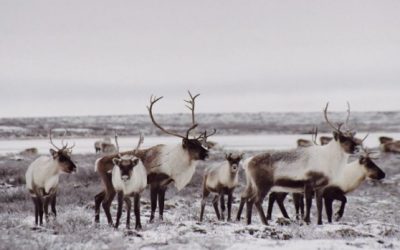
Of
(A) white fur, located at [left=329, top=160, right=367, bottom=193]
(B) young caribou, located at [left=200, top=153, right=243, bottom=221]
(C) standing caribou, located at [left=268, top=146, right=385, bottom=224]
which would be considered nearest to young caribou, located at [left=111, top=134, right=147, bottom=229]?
(B) young caribou, located at [left=200, top=153, right=243, bottom=221]

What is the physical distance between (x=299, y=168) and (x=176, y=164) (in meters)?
2.11

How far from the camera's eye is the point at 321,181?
9320 millimetres

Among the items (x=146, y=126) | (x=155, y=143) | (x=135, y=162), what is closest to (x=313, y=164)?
(x=135, y=162)

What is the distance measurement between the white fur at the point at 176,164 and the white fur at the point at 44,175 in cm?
176

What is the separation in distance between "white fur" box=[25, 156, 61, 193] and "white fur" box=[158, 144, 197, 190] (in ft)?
5.78

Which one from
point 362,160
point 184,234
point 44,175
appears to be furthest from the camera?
point 362,160

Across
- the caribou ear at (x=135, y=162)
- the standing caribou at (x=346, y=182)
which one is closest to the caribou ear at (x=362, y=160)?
the standing caribou at (x=346, y=182)

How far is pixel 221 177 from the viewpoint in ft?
36.9

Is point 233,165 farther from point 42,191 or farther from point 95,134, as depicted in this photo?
point 95,134

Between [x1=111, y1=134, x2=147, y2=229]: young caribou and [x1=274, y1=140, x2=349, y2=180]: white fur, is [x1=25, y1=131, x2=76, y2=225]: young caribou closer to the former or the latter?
[x1=111, y1=134, x2=147, y2=229]: young caribou

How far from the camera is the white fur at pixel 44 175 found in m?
9.54

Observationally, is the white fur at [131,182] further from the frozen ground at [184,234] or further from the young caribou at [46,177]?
the young caribou at [46,177]

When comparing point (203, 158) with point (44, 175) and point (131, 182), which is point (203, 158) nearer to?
point (131, 182)

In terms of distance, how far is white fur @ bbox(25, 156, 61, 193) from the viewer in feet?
31.3
